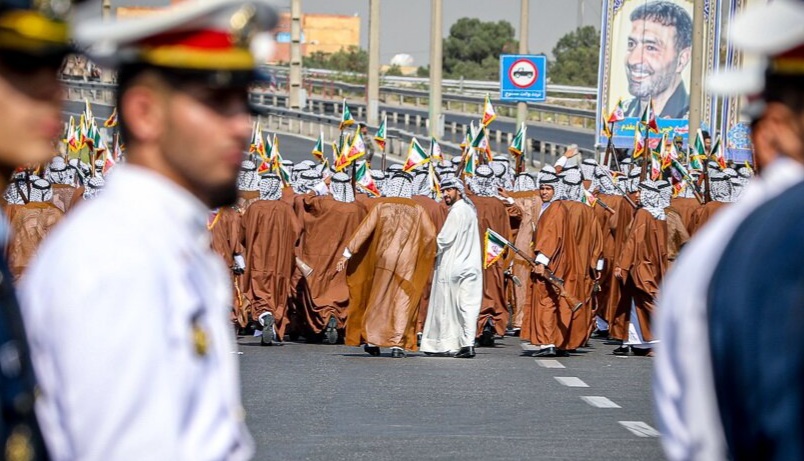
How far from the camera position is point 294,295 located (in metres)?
21.6

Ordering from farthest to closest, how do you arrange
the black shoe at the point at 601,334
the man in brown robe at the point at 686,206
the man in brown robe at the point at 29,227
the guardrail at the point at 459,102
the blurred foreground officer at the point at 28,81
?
the guardrail at the point at 459,102
the black shoe at the point at 601,334
the man in brown robe at the point at 686,206
the man in brown robe at the point at 29,227
the blurred foreground officer at the point at 28,81

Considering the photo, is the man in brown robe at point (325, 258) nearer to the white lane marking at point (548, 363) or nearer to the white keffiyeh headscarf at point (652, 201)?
the white keffiyeh headscarf at point (652, 201)

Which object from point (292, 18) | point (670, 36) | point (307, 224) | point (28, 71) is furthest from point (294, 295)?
point (292, 18)

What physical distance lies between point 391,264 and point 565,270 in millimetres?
1845

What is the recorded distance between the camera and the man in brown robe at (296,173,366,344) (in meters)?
21.4

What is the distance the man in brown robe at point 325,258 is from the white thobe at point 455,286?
174 cm

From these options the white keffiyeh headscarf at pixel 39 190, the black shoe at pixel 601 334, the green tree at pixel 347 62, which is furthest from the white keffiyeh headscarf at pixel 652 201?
the green tree at pixel 347 62

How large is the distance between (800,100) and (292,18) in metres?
52.8

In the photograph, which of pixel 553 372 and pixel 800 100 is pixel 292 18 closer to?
pixel 553 372

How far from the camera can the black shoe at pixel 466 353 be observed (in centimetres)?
1909

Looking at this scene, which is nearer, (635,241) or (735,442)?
(735,442)

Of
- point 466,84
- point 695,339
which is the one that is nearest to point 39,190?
point 695,339

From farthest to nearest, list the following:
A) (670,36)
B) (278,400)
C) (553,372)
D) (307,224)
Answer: (670,36), (307,224), (553,372), (278,400)

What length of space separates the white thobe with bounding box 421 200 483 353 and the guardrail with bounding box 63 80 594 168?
18.4m
